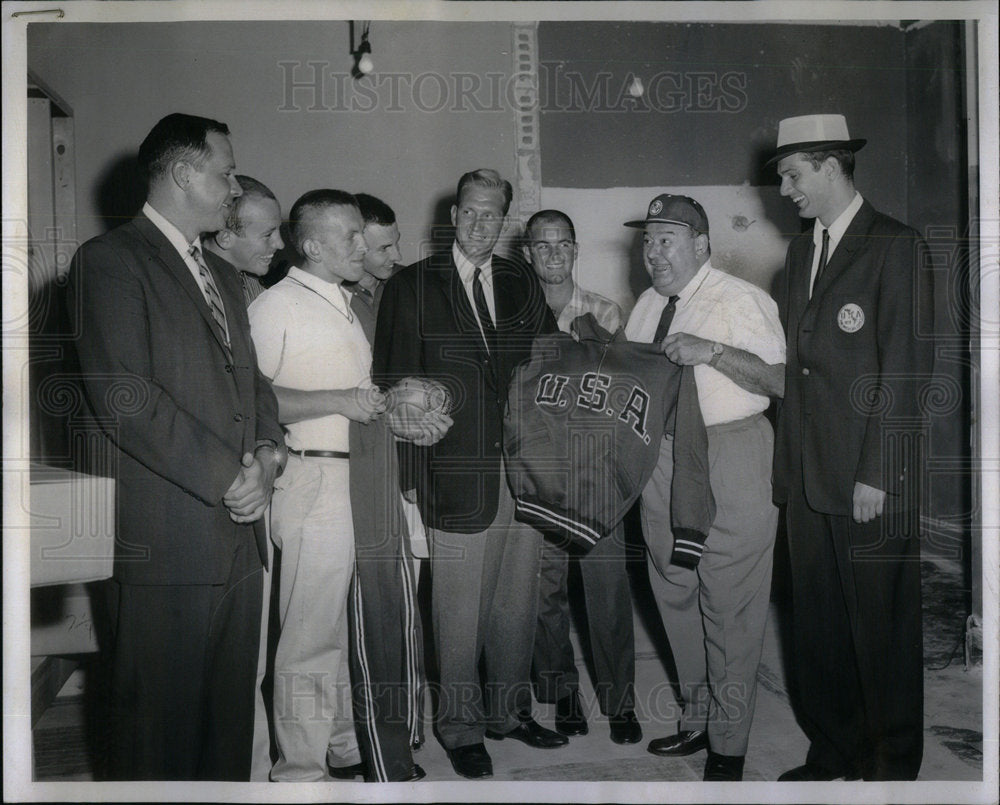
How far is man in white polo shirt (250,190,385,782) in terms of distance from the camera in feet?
8.25

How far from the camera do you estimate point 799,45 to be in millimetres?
2658

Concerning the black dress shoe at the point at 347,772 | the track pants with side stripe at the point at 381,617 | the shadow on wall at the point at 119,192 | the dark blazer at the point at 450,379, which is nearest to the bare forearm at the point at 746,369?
the dark blazer at the point at 450,379

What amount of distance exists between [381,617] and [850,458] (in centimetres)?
134

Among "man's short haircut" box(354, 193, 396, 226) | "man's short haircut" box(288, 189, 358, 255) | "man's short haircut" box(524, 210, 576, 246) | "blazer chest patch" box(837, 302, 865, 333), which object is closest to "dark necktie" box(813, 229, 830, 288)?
"blazer chest patch" box(837, 302, 865, 333)

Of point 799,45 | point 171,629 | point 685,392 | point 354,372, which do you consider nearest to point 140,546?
point 171,629

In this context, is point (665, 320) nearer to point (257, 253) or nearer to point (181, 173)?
point (257, 253)

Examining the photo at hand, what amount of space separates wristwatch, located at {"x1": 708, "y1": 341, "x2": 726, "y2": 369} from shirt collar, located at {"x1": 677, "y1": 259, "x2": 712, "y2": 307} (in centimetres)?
15

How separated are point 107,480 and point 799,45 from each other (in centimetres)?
224

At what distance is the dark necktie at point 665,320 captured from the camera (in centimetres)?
263

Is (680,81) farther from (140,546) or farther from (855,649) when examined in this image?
Answer: (140,546)

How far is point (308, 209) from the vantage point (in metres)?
2.58

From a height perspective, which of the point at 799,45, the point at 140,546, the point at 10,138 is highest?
the point at 799,45

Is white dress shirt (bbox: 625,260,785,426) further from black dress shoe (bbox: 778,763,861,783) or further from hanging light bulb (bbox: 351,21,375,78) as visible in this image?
hanging light bulb (bbox: 351,21,375,78)

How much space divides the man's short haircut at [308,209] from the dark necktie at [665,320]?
0.91m
